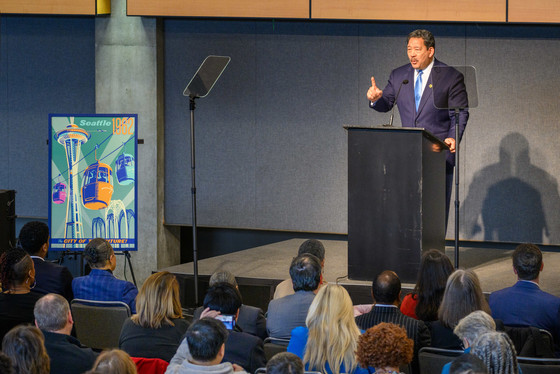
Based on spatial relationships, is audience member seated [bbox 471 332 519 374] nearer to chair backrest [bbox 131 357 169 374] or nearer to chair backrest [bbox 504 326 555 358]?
chair backrest [bbox 504 326 555 358]

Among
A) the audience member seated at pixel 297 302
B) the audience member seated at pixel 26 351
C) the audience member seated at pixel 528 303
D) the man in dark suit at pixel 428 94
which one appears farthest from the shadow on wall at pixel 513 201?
the audience member seated at pixel 26 351

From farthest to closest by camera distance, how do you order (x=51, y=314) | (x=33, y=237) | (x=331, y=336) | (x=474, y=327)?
(x=33, y=237), (x=51, y=314), (x=331, y=336), (x=474, y=327)

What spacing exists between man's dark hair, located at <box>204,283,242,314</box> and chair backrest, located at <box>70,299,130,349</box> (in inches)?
33.0

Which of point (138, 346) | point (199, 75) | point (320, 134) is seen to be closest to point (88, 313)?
point (138, 346)

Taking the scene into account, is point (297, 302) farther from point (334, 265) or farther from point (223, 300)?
point (334, 265)

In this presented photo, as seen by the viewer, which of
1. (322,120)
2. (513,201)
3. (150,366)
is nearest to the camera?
(150,366)

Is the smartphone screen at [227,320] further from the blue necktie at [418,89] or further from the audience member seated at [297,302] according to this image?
the blue necktie at [418,89]

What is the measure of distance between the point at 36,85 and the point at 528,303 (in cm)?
669

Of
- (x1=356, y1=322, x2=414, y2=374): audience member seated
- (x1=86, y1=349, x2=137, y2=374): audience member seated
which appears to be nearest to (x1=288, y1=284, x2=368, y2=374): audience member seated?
(x1=356, y1=322, x2=414, y2=374): audience member seated

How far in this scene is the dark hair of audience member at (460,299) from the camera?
3.95m

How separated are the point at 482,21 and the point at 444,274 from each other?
13.1ft

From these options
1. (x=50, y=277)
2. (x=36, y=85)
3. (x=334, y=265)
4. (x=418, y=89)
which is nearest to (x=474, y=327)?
(x=50, y=277)

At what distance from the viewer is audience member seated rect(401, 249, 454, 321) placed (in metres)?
4.30

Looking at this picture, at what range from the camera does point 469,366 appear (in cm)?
270
